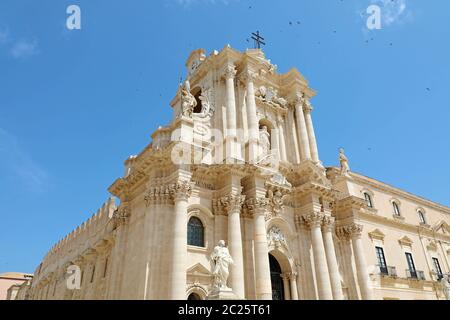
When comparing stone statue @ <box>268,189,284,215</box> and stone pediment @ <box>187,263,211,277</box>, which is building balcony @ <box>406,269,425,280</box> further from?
stone pediment @ <box>187,263,211,277</box>

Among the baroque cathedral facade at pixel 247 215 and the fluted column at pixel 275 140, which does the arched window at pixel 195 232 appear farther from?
the fluted column at pixel 275 140

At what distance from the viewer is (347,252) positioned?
77.2 ft

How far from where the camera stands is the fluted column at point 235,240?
1587cm

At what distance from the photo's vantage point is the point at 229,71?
22.1 meters

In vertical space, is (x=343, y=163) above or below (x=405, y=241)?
above

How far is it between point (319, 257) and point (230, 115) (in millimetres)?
9558

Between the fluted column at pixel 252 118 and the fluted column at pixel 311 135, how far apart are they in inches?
207

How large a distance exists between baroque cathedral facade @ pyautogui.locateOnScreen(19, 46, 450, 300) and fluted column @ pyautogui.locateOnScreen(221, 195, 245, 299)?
0.05 metres

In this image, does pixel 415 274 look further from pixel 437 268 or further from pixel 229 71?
pixel 229 71

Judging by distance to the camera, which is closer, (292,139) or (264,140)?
(264,140)

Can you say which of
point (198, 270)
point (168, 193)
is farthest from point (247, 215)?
point (168, 193)

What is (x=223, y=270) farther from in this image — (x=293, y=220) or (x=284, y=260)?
(x=293, y=220)

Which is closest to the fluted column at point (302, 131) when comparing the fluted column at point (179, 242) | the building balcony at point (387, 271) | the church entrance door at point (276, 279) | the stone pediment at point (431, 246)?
the church entrance door at point (276, 279)

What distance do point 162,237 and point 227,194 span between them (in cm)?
387
